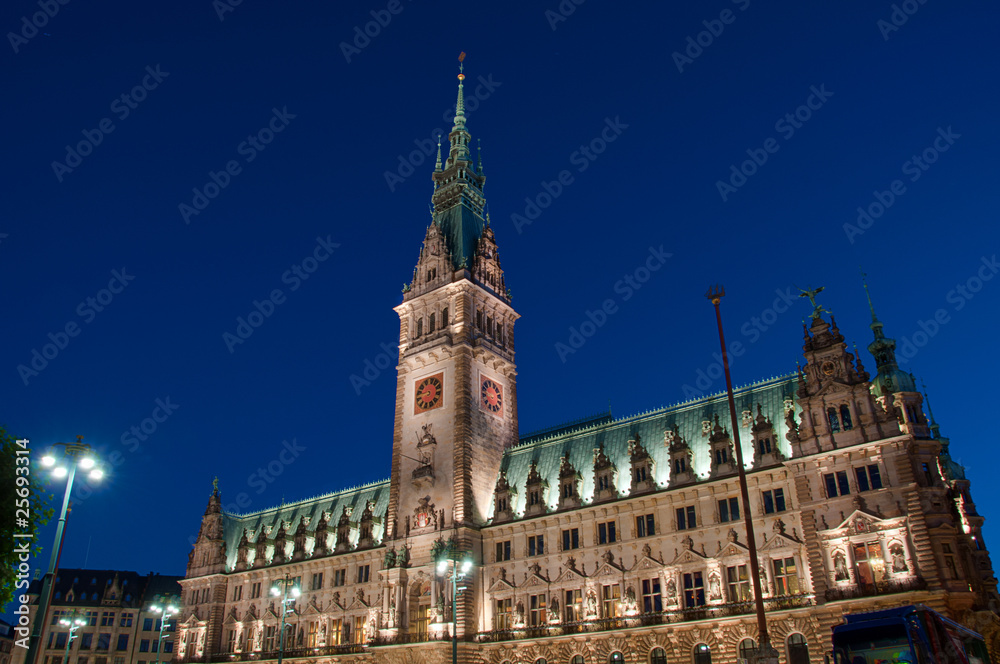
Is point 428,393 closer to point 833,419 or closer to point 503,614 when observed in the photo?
point 503,614

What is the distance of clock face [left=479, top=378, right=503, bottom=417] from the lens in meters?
80.1

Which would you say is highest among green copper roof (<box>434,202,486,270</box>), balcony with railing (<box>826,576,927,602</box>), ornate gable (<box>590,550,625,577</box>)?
green copper roof (<box>434,202,486,270</box>)

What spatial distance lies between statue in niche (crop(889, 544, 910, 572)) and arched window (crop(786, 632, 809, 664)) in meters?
8.01

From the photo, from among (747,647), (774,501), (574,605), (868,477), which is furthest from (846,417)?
(574,605)

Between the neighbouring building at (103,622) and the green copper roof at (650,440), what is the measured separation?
70.5 metres

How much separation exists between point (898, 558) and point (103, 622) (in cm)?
11862

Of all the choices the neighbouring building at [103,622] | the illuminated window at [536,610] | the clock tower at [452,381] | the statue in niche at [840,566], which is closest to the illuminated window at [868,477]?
the statue in niche at [840,566]

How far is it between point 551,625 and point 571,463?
15.1 metres

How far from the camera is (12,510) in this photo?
3672cm

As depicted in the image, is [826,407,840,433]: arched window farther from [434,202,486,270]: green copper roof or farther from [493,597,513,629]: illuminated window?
[434,202,486,270]: green copper roof

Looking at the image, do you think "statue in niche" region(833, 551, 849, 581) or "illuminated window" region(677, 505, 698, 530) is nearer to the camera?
"statue in niche" region(833, 551, 849, 581)

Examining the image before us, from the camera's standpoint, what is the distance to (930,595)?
46.6 meters

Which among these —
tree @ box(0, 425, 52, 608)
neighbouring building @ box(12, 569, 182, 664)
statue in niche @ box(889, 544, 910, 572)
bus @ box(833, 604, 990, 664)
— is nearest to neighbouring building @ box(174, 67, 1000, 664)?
statue in niche @ box(889, 544, 910, 572)

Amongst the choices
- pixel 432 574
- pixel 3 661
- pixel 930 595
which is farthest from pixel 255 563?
pixel 930 595
